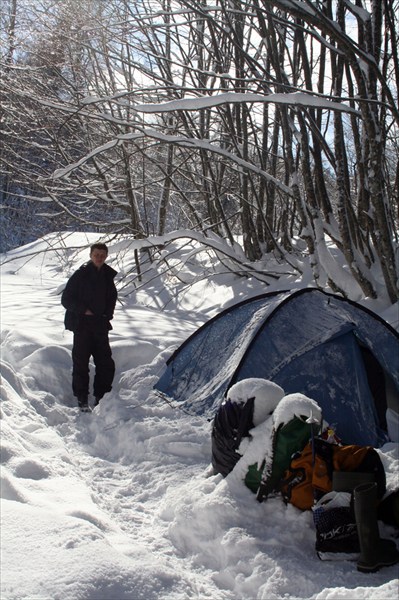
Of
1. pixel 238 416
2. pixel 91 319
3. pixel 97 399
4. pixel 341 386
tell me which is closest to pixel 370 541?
pixel 238 416

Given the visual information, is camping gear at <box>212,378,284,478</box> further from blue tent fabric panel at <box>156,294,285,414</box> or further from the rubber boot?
blue tent fabric panel at <box>156,294,285,414</box>

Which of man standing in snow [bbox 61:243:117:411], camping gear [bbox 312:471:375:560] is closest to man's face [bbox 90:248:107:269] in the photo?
man standing in snow [bbox 61:243:117:411]

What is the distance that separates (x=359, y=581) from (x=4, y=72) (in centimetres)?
1094

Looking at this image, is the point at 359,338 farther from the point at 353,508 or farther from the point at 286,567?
the point at 286,567

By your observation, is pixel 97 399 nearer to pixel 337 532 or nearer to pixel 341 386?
pixel 341 386

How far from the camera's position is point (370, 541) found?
289 cm

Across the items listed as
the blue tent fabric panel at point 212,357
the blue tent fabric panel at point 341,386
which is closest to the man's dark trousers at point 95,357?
the blue tent fabric panel at point 212,357

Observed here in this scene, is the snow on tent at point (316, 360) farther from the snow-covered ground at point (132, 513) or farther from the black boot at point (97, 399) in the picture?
the black boot at point (97, 399)

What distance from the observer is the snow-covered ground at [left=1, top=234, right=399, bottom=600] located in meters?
2.54

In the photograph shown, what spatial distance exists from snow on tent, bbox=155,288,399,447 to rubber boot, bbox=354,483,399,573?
74.0 inches

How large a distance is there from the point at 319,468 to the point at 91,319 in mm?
3331

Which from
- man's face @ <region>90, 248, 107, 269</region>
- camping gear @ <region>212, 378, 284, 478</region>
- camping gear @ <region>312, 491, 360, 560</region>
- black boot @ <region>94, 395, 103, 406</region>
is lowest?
black boot @ <region>94, 395, 103, 406</region>

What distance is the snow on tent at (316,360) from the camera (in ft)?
16.2

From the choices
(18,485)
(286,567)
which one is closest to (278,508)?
(286,567)
